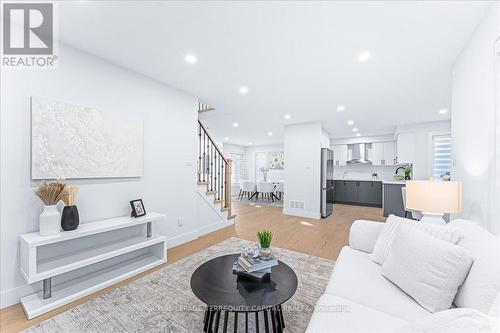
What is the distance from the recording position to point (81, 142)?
91.4 inches

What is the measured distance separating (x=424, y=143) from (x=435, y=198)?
15.7 feet

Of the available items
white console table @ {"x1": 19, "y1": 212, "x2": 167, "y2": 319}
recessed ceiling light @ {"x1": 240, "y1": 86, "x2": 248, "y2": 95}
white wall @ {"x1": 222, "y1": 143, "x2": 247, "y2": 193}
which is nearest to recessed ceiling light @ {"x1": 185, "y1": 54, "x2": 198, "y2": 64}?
recessed ceiling light @ {"x1": 240, "y1": 86, "x2": 248, "y2": 95}

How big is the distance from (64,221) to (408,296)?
292 cm

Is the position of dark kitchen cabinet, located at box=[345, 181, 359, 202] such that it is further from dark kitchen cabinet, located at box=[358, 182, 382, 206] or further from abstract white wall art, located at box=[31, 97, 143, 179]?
abstract white wall art, located at box=[31, 97, 143, 179]

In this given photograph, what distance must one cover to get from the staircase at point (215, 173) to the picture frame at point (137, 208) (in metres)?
1.53

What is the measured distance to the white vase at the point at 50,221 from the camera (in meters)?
1.92

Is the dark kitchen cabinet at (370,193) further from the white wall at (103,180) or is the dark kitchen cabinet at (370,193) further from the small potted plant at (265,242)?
the small potted plant at (265,242)

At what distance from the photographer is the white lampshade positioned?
5.93 feet

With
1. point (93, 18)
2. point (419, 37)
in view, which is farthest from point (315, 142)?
point (93, 18)

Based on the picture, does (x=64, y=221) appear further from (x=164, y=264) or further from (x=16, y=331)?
(x=164, y=264)

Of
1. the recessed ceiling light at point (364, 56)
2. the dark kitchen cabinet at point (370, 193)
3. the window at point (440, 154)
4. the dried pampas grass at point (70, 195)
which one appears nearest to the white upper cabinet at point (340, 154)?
the dark kitchen cabinet at point (370, 193)

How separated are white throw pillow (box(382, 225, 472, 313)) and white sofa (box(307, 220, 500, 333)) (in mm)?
47

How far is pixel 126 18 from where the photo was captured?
1.85 meters

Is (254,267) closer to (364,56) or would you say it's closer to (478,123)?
(478,123)
